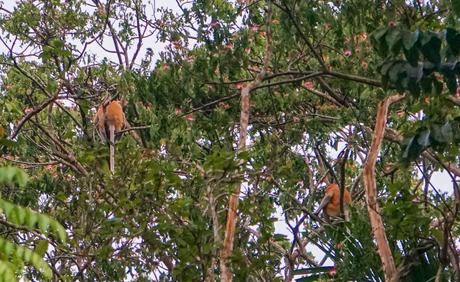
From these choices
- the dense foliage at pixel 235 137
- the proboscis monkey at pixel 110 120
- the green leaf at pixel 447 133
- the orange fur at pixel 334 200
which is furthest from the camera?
the orange fur at pixel 334 200

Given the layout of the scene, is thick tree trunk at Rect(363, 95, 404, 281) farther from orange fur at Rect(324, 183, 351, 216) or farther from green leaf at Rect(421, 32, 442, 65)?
orange fur at Rect(324, 183, 351, 216)

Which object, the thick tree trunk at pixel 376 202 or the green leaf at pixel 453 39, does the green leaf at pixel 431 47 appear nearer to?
the green leaf at pixel 453 39

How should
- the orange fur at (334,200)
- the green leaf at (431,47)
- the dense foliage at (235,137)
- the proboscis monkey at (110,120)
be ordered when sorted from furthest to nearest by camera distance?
the orange fur at (334,200), the proboscis monkey at (110,120), the dense foliage at (235,137), the green leaf at (431,47)

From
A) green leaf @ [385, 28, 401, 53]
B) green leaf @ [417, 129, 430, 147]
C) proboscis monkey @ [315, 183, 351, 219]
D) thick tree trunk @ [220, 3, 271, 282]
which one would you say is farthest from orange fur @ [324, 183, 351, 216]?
green leaf @ [385, 28, 401, 53]

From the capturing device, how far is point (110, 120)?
9.02 meters

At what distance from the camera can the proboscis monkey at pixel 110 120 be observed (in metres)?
8.81

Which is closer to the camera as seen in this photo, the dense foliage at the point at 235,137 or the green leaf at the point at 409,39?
the green leaf at the point at 409,39

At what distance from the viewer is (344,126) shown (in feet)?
27.3

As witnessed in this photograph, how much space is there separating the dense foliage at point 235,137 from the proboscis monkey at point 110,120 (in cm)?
17

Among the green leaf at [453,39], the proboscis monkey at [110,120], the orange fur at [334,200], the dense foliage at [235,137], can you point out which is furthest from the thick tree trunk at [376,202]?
the proboscis monkey at [110,120]

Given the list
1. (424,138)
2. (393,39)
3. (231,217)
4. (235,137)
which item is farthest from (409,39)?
(235,137)

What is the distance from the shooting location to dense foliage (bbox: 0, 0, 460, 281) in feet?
17.4

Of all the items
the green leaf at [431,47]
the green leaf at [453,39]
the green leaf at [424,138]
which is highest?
the green leaf at [453,39]

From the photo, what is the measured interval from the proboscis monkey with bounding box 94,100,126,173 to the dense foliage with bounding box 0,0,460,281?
0.17 m
